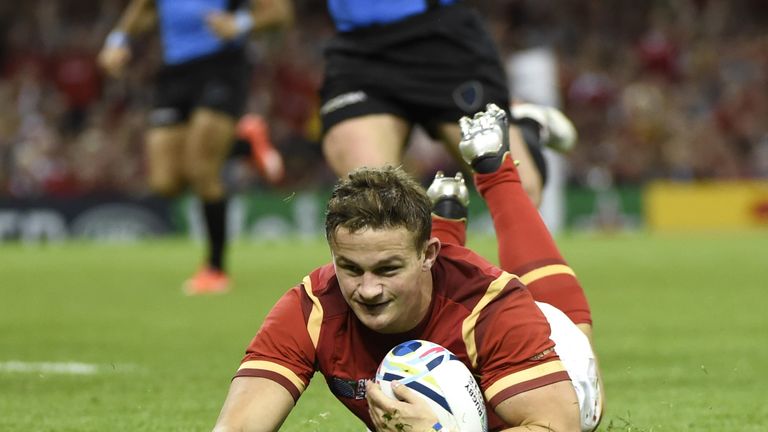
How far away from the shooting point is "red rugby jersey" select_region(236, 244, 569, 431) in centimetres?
375

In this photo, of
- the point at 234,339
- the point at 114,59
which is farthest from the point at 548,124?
the point at 114,59

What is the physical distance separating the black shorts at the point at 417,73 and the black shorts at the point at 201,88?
4034 millimetres

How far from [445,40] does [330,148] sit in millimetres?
724

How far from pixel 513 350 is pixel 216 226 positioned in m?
6.88

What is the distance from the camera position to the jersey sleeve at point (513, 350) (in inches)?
144

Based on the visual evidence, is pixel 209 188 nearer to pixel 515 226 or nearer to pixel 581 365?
pixel 515 226

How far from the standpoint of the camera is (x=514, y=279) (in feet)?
12.9

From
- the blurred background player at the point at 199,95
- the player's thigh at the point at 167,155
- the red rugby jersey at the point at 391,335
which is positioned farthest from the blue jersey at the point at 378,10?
the player's thigh at the point at 167,155

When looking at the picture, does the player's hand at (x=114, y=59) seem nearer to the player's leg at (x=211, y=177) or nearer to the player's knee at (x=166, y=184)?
the player's leg at (x=211, y=177)

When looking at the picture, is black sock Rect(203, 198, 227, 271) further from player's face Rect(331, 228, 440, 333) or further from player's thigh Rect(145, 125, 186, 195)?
player's face Rect(331, 228, 440, 333)

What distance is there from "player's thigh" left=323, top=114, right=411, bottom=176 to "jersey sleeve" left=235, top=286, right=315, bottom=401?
1953 millimetres

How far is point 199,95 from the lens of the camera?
10133 mm

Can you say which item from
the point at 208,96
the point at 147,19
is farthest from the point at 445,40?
the point at 147,19

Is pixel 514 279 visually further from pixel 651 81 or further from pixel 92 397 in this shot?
pixel 651 81
